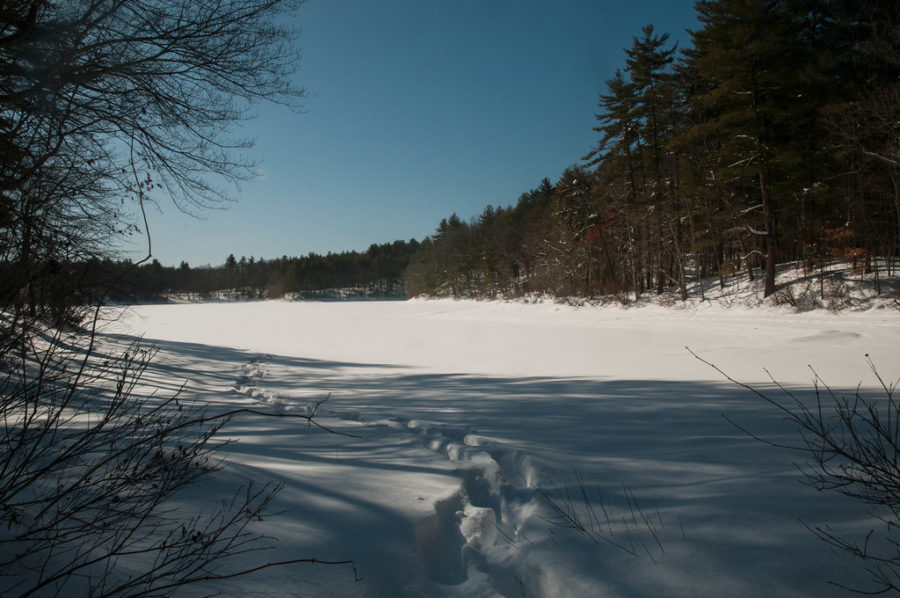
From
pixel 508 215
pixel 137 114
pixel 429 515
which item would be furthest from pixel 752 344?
pixel 508 215

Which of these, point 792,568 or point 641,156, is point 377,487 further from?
point 641,156

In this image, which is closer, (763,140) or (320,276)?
(763,140)

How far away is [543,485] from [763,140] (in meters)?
19.4

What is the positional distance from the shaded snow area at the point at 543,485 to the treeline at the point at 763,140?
418 inches

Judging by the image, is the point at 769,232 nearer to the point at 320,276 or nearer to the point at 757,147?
Answer: the point at 757,147

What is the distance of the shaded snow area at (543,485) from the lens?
2.10 metres

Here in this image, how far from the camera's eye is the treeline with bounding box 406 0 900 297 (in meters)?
14.5

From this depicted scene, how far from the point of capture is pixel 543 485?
3.19 m

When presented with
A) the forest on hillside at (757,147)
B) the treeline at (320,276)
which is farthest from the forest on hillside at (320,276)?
the forest on hillside at (757,147)

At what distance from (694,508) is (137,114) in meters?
5.63

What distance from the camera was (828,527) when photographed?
2.12 meters

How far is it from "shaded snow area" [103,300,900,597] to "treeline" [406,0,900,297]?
10.6m

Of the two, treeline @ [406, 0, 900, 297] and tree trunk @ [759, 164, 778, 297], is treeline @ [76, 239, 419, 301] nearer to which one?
treeline @ [406, 0, 900, 297]

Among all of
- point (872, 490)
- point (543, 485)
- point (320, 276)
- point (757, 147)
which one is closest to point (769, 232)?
point (757, 147)
